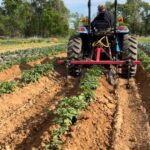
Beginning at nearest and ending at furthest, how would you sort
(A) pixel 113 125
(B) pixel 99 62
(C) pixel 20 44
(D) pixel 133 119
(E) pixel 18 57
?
(A) pixel 113 125 → (D) pixel 133 119 → (B) pixel 99 62 → (E) pixel 18 57 → (C) pixel 20 44

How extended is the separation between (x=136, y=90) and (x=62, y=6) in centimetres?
8311

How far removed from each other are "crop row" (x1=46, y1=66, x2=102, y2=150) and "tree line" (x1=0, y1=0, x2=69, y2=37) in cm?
6292

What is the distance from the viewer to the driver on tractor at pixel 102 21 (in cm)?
1368

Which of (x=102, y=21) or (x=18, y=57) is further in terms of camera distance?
(x=18, y=57)

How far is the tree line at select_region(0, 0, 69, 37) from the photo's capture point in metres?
75.1

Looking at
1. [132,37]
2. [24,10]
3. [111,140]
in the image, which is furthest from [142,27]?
[111,140]

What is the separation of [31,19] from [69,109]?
7772 centimetres

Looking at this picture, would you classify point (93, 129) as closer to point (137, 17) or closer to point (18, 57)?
point (18, 57)

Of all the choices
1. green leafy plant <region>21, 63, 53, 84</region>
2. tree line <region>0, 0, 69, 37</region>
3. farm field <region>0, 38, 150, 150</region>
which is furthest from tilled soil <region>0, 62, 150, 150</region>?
tree line <region>0, 0, 69, 37</region>

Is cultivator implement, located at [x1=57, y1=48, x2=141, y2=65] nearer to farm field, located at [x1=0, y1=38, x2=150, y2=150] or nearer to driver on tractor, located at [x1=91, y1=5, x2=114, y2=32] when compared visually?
farm field, located at [x1=0, y1=38, x2=150, y2=150]

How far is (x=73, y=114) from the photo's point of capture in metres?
8.00

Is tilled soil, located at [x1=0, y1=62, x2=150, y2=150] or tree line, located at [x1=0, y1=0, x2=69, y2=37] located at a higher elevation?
tilled soil, located at [x1=0, y1=62, x2=150, y2=150]

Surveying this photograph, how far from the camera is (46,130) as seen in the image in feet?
24.4

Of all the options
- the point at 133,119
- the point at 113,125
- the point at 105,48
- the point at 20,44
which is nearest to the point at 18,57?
the point at 105,48
